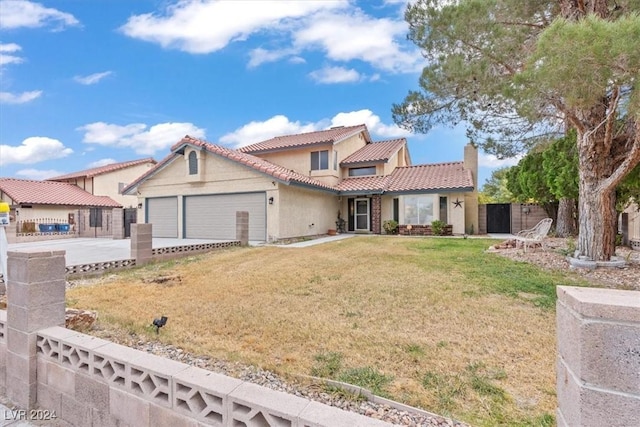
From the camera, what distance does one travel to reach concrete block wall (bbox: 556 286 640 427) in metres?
1.37

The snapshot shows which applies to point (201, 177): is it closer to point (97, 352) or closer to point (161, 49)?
point (161, 49)

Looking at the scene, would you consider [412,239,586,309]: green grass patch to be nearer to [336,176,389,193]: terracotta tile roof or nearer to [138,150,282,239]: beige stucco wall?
[138,150,282,239]: beige stucco wall

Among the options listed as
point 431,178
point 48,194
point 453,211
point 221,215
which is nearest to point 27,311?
point 221,215

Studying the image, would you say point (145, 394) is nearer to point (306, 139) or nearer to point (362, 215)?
point (362, 215)

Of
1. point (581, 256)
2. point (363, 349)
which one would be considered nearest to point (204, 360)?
point (363, 349)

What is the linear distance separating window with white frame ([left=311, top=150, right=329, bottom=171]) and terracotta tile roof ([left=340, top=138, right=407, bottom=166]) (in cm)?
143

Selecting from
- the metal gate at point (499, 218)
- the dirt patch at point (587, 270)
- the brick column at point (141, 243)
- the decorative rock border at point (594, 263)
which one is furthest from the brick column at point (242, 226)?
the metal gate at point (499, 218)

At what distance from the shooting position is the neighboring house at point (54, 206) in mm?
21156

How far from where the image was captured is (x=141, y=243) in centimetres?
1059

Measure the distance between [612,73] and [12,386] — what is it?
31.5 feet

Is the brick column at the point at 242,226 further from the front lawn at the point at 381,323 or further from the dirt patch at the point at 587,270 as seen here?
the dirt patch at the point at 587,270

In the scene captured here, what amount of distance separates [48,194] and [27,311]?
95.3 feet

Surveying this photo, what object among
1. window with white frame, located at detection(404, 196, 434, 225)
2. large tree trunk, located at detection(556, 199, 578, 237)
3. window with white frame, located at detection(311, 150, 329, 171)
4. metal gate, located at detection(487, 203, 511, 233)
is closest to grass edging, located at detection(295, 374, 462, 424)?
window with white frame, located at detection(404, 196, 434, 225)

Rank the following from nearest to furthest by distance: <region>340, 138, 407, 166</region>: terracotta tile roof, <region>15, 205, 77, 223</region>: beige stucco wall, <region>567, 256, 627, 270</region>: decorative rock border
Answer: <region>567, 256, 627, 270</region>: decorative rock border, <region>340, 138, 407, 166</region>: terracotta tile roof, <region>15, 205, 77, 223</region>: beige stucco wall
